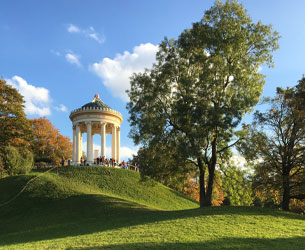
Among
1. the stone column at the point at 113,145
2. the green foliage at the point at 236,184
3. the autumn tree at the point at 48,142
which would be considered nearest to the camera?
the green foliage at the point at 236,184

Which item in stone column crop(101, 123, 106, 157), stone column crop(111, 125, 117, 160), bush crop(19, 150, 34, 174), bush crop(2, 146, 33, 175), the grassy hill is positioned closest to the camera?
the grassy hill

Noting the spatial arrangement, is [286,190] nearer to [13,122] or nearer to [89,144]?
[89,144]

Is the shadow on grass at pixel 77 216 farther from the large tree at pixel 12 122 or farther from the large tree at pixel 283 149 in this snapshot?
the large tree at pixel 12 122

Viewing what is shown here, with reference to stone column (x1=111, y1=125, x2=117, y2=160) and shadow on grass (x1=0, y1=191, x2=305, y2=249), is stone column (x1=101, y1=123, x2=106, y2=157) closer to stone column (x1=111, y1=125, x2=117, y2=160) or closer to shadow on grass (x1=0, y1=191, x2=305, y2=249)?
stone column (x1=111, y1=125, x2=117, y2=160)

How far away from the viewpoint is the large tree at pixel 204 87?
81.4 ft

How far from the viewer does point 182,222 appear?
61.5 feet

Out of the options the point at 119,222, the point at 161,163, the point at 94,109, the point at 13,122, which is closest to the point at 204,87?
the point at 161,163

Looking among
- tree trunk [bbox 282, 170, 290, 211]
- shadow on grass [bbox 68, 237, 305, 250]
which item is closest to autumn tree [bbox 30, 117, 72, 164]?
tree trunk [bbox 282, 170, 290, 211]

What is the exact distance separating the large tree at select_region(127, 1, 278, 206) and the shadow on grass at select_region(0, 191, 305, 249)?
5.11 metres

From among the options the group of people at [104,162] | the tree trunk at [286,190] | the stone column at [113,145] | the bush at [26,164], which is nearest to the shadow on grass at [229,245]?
the tree trunk at [286,190]

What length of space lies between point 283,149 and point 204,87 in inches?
299

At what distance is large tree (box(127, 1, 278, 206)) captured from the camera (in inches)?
977

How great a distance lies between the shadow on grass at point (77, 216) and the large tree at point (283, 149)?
2.50 metres

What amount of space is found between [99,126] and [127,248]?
40.7m
